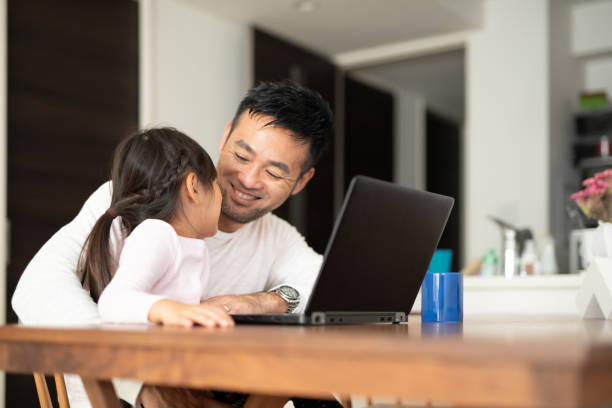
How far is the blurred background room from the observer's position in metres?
3.19

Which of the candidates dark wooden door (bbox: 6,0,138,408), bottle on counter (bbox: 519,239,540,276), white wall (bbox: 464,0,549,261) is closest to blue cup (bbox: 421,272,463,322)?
bottle on counter (bbox: 519,239,540,276)

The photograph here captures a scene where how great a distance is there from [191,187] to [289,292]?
1.31ft

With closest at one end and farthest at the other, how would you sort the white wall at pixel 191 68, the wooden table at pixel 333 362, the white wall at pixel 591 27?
1. the wooden table at pixel 333 362
2. the white wall at pixel 191 68
3. the white wall at pixel 591 27

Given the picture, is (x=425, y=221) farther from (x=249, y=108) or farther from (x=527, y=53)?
(x=527, y=53)

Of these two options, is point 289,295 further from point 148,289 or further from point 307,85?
point 307,85

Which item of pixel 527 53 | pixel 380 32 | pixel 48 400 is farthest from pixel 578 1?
pixel 48 400

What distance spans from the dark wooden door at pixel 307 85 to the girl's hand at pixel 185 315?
3.49m

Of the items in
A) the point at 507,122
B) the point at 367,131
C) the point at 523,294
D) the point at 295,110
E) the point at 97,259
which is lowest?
the point at 523,294

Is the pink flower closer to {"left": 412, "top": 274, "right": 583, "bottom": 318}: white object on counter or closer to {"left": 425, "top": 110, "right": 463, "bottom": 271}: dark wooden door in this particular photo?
{"left": 412, "top": 274, "right": 583, "bottom": 318}: white object on counter

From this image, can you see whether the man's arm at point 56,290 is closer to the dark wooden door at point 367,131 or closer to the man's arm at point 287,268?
the man's arm at point 287,268

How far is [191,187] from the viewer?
1.26m

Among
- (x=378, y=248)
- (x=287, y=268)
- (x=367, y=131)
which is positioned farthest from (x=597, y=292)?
(x=367, y=131)

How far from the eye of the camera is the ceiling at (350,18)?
4.20 m

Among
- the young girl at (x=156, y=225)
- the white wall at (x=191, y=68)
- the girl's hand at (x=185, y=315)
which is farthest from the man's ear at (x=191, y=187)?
the white wall at (x=191, y=68)
